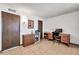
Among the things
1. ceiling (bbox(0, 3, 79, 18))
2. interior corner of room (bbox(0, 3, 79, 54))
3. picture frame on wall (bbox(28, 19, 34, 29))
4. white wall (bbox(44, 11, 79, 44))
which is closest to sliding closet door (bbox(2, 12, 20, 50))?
interior corner of room (bbox(0, 3, 79, 54))

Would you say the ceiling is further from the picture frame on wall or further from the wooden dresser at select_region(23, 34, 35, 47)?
the wooden dresser at select_region(23, 34, 35, 47)

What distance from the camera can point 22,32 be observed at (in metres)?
4.75

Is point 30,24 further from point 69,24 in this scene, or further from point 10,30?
point 69,24

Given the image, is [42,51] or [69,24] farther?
[69,24]

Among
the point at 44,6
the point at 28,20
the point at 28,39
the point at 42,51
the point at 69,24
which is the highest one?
the point at 44,6

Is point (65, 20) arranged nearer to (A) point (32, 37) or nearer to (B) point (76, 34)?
(B) point (76, 34)

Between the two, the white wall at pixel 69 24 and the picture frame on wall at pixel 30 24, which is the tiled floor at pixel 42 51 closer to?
the white wall at pixel 69 24

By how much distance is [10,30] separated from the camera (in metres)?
→ 3.91

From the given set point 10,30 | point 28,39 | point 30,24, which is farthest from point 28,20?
point 10,30

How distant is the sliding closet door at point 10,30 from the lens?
141 inches

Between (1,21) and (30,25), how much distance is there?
2.28 metres

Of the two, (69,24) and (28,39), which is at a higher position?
(69,24)

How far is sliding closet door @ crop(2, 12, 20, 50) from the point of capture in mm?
3582

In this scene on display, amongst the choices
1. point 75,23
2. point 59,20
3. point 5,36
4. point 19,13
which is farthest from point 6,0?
point 59,20
